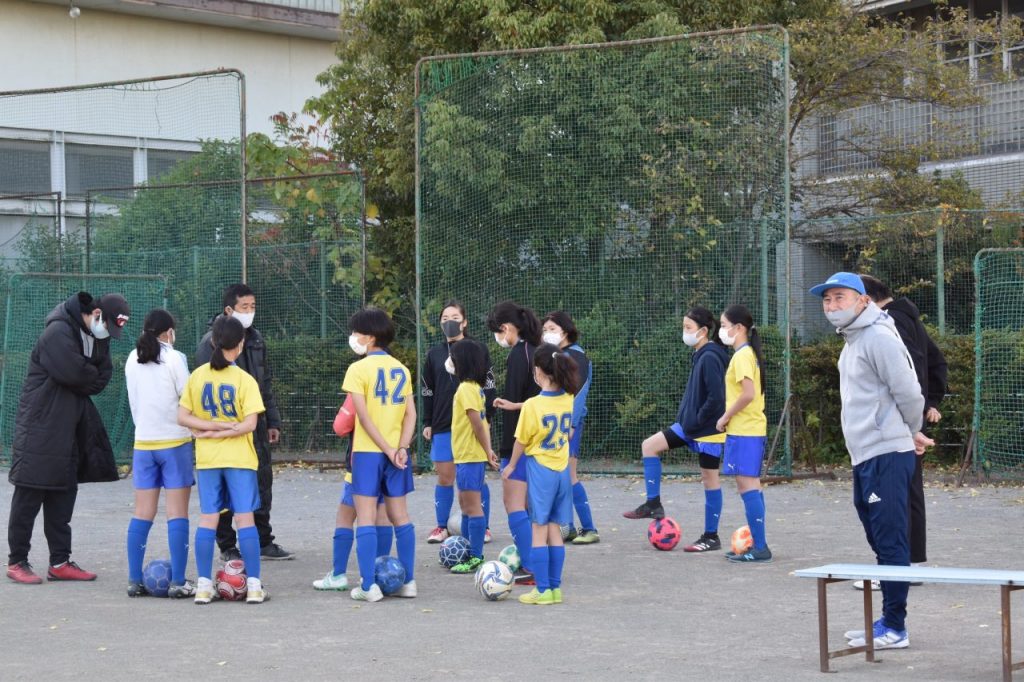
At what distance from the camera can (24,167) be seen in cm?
1958

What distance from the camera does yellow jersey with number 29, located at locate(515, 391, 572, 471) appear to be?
25.7ft

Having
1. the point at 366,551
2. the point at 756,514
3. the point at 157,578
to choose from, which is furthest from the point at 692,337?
the point at 157,578

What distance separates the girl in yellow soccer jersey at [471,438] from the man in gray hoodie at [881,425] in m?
2.75

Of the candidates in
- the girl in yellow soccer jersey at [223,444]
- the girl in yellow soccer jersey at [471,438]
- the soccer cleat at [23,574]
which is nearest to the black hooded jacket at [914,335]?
the girl in yellow soccer jersey at [471,438]

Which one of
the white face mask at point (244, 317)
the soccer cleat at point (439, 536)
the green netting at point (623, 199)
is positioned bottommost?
the soccer cleat at point (439, 536)

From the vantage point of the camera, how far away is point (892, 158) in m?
18.2

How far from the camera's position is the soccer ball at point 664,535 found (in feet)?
32.0

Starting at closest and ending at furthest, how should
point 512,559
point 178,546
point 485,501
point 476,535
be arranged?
1. point 178,546
2. point 512,559
3. point 476,535
4. point 485,501

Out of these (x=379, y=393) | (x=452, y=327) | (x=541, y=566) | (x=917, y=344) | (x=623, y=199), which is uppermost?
(x=623, y=199)

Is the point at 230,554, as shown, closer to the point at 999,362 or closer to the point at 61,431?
the point at 61,431

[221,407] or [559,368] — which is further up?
[559,368]

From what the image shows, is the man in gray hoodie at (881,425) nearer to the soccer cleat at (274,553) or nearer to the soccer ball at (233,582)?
the soccer ball at (233,582)

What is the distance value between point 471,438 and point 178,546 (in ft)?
6.59

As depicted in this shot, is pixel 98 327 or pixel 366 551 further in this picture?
pixel 98 327
